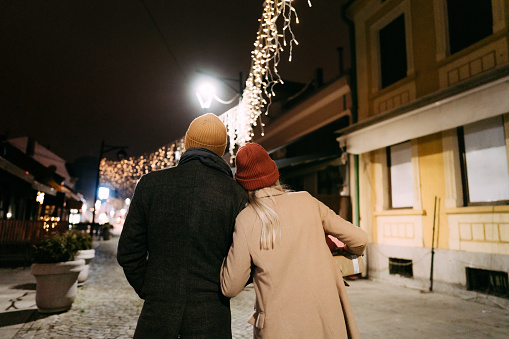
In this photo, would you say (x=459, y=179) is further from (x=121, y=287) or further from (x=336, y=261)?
(x=121, y=287)

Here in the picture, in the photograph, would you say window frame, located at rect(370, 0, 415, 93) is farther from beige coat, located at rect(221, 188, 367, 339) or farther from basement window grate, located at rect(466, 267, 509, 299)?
beige coat, located at rect(221, 188, 367, 339)

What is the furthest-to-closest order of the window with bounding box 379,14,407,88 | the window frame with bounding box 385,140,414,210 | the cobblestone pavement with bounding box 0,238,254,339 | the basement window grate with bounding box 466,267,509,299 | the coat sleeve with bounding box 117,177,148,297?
the window with bounding box 379,14,407,88 < the window frame with bounding box 385,140,414,210 < the basement window grate with bounding box 466,267,509,299 < the cobblestone pavement with bounding box 0,238,254,339 < the coat sleeve with bounding box 117,177,148,297

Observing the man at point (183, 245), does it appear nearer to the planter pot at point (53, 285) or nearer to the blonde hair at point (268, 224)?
the blonde hair at point (268, 224)

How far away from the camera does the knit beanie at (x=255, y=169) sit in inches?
71.0

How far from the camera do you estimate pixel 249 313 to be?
17.1ft

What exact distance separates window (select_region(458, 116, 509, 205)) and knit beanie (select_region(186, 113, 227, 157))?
6.51 meters

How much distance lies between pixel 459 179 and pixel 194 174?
22.9 feet

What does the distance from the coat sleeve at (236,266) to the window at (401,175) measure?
7.57 meters

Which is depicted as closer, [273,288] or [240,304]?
[273,288]

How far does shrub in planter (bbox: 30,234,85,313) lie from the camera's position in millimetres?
4918

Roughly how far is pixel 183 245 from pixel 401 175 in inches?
314

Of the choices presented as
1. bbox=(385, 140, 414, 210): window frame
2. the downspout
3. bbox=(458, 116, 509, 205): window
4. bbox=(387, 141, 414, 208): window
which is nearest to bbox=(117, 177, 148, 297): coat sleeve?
bbox=(458, 116, 509, 205): window

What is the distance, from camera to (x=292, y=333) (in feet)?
5.04

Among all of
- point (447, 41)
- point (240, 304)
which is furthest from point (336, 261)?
point (447, 41)
